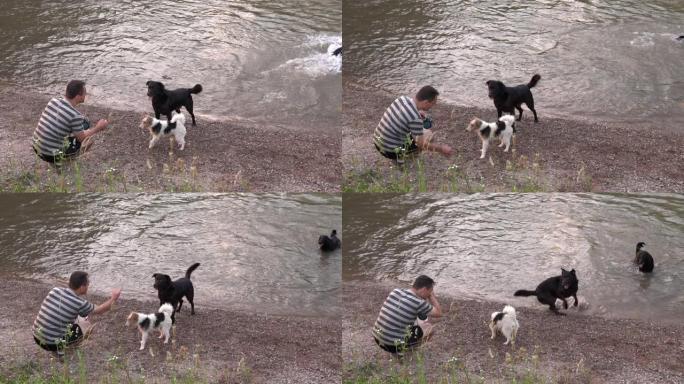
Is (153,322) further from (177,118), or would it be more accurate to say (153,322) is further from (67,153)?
(177,118)

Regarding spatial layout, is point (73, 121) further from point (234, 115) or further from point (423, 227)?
point (423, 227)

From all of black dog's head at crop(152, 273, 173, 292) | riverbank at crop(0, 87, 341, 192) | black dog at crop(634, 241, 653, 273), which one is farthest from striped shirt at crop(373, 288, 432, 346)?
black dog at crop(634, 241, 653, 273)

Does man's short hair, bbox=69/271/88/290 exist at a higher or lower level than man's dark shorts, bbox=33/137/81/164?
lower

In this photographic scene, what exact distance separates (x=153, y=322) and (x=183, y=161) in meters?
2.48

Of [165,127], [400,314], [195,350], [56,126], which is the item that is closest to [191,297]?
[195,350]

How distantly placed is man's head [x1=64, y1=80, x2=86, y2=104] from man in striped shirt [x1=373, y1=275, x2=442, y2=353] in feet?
14.8

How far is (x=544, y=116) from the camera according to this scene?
1287cm

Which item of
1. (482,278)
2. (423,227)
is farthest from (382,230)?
(482,278)

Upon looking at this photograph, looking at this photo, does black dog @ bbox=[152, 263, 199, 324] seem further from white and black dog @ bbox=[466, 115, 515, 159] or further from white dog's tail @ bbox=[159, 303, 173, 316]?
white and black dog @ bbox=[466, 115, 515, 159]

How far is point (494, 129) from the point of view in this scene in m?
11.3

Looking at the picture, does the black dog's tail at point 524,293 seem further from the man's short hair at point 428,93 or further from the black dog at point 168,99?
the black dog at point 168,99

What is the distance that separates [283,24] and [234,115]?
339cm

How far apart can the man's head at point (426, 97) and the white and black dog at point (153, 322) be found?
3721 millimetres

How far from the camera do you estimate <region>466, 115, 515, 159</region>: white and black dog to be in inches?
441
